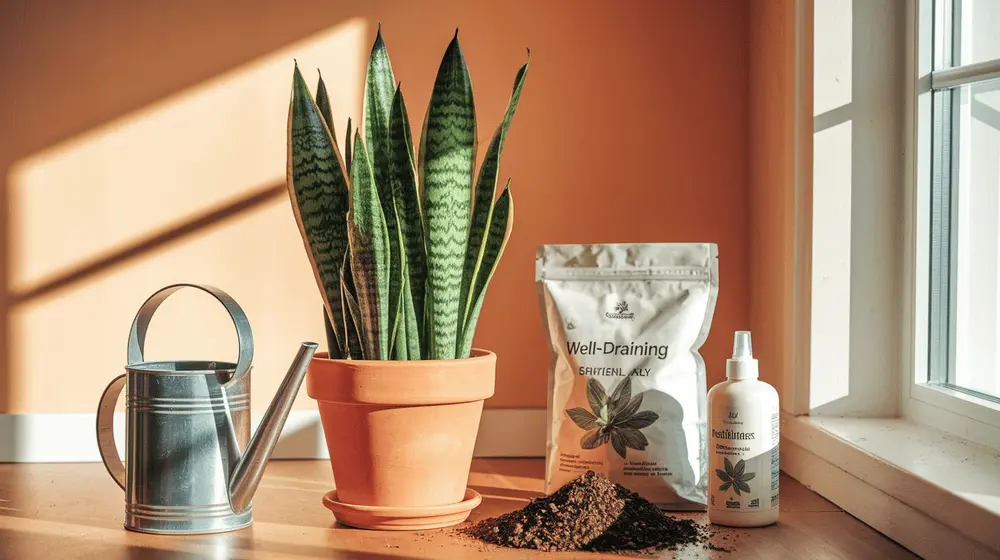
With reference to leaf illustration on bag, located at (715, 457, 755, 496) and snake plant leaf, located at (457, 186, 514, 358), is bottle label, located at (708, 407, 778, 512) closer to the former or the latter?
leaf illustration on bag, located at (715, 457, 755, 496)

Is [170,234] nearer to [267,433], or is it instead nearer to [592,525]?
[267,433]

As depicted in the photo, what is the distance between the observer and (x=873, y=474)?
106 centimetres

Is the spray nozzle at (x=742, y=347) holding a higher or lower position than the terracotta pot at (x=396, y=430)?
higher

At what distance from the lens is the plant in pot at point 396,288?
1.03m

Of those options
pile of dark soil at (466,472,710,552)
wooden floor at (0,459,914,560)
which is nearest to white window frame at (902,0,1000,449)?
wooden floor at (0,459,914,560)

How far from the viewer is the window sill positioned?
857 millimetres

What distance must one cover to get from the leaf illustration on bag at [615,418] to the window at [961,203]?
1.32ft

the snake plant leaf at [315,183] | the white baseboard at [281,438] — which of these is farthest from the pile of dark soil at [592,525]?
the white baseboard at [281,438]

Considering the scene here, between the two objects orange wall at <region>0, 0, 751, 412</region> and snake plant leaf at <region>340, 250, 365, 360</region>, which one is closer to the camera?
snake plant leaf at <region>340, 250, 365, 360</region>

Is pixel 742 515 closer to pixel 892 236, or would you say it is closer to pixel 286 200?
pixel 892 236

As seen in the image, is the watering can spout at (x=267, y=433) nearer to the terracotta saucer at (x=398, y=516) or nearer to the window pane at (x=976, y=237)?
the terracotta saucer at (x=398, y=516)

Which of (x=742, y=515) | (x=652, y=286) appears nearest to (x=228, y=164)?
(x=652, y=286)

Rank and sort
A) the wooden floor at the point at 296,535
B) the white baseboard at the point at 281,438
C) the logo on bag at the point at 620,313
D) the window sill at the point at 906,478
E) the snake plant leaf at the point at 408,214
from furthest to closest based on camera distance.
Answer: the white baseboard at the point at 281,438 → the logo on bag at the point at 620,313 → the snake plant leaf at the point at 408,214 → the wooden floor at the point at 296,535 → the window sill at the point at 906,478

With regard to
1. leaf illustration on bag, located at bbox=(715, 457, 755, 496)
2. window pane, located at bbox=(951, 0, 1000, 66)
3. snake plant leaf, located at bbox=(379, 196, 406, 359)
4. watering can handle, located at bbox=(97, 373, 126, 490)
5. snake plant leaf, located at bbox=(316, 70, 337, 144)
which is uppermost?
window pane, located at bbox=(951, 0, 1000, 66)
